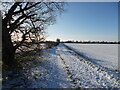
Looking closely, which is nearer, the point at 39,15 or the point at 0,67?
the point at 0,67

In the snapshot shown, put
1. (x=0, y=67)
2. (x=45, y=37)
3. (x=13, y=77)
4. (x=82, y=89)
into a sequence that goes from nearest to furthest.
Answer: (x=82, y=89)
(x=13, y=77)
(x=0, y=67)
(x=45, y=37)

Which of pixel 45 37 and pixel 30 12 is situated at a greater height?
pixel 30 12

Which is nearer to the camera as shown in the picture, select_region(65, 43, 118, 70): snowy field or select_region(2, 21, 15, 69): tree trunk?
select_region(2, 21, 15, 69): tree trunk

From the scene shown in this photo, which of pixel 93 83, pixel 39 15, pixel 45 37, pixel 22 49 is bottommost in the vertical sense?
pixel 93 83

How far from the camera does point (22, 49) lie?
9039 mm

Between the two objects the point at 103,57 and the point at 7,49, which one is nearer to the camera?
the point at 7,49

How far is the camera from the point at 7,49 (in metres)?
7.91

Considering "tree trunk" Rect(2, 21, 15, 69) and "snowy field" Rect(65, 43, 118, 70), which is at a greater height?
"tree trunk" Rect(2, 21, 15, 69)

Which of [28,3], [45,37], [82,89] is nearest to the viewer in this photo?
[82,89]

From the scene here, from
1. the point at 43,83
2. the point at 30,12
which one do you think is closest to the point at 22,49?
the point at 30,12

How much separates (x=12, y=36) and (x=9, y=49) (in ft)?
4.28

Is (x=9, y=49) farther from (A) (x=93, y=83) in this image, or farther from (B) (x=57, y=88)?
(A) (x=93, y=83)

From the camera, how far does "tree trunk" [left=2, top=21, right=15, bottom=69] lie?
25.0 feet

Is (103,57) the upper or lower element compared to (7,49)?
lower
